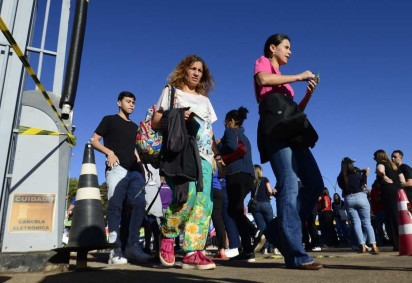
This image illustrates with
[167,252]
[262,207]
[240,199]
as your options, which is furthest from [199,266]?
[262,207]

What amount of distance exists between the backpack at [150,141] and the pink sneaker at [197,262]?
0.93m

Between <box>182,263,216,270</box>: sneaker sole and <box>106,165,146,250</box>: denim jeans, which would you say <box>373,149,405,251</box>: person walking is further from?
<box>182,263,216,270</box>: sneaker sole

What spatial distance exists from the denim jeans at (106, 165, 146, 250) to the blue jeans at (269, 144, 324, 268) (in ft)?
7.08

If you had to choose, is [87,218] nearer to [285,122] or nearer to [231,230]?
[285,122]

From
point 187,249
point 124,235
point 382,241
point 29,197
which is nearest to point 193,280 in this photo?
point 187,249

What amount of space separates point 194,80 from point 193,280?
7.20 feet

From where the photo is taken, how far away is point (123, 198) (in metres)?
4.97

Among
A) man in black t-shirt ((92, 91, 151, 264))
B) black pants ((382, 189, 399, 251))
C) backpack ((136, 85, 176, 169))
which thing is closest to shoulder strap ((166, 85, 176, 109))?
backpack ((136, 85, 176, 169))

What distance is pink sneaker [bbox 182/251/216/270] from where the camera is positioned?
353 centimetres

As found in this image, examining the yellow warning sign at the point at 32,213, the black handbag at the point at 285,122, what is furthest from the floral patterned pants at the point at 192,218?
the yellow warning sign at the point at 32,213

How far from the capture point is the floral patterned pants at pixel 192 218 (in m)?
3.65

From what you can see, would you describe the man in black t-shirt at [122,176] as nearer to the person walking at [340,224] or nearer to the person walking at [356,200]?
the person walking at [356,200]

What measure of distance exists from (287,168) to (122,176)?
2350mm

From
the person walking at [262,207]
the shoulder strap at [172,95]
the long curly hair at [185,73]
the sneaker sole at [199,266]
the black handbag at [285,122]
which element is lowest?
the sneaker sole at [199,266]
